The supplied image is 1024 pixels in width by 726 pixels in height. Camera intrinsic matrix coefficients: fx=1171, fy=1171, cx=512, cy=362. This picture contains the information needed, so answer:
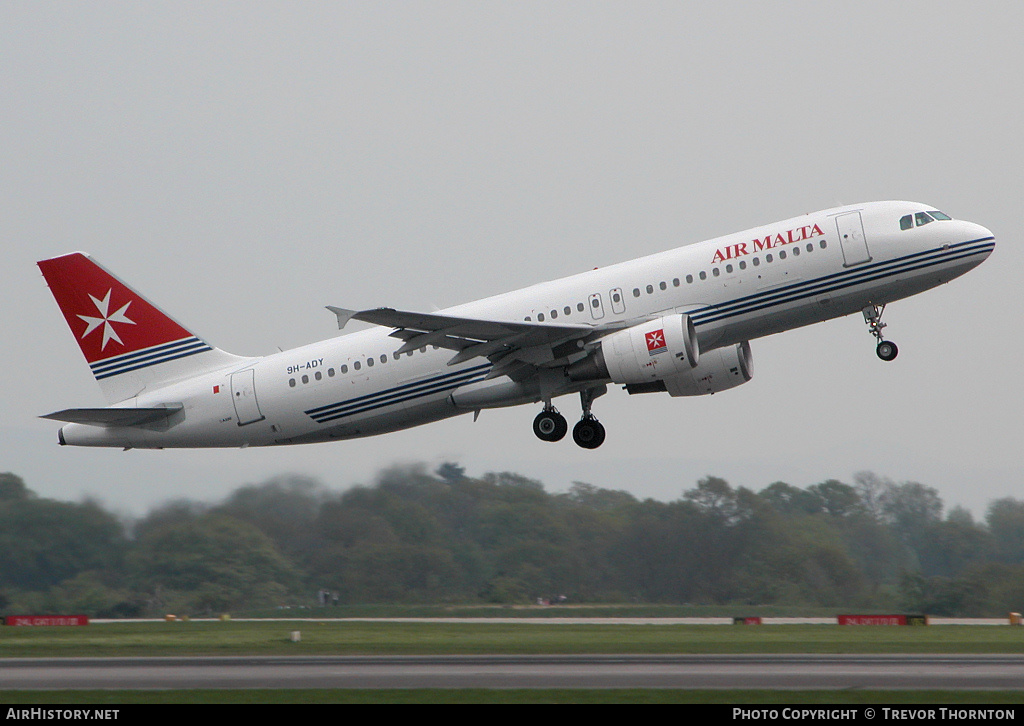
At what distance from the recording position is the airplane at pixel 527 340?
29.8 meters

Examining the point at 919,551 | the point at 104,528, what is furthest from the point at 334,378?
the point at 919,551

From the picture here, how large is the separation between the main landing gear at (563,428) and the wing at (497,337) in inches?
74.1

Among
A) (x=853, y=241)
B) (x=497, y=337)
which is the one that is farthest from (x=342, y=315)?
(x=853, y=241)

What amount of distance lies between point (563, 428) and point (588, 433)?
715 millimetres

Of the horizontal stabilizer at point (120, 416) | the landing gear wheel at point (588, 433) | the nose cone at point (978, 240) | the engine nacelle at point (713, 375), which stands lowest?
the landing gear wheel at point (588, 433)

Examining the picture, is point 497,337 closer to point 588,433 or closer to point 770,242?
point 588,433

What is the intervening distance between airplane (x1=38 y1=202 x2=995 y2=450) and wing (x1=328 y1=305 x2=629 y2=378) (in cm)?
5

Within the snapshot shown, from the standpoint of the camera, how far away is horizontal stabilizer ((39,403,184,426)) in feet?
110

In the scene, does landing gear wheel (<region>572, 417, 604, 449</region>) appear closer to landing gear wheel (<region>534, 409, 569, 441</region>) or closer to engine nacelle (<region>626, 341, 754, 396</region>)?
landing gear wheel (<region>534, 409, 569, 441</region>)

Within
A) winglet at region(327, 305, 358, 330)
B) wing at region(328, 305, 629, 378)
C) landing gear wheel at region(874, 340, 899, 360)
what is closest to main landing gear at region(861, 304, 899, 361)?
landing gear wheel at region(874, 340, 899, 360)

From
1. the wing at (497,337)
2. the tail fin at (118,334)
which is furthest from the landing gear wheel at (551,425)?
the tail fin at (118,334)

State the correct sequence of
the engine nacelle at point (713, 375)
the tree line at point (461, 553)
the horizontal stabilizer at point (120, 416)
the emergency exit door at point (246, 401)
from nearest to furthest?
1. the engine nacelle at point (713, 375)
2. the horizontal stabilizer at point (120, 416)
3. the emergency exit door at point (246, 401)
4. the tree line at point (461, 553)

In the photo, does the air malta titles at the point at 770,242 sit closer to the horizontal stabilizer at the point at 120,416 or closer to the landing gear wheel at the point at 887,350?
the landing gear wheel at the point at 887,350

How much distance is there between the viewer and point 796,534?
1821 inches
